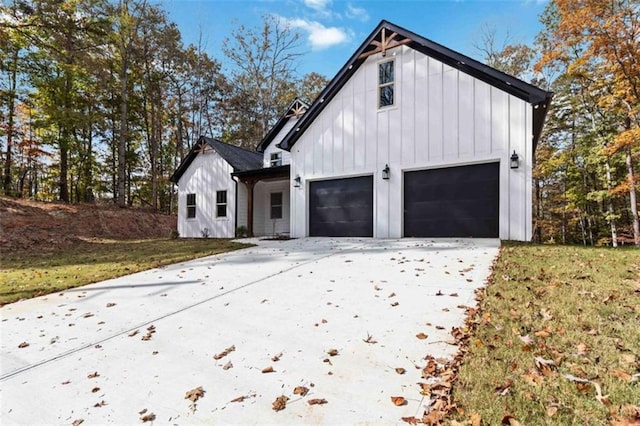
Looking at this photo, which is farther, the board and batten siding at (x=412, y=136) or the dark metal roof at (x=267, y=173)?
the dark metal roof at (x=267, y=173)

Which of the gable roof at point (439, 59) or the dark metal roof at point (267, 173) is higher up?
the gable roof at point (439, 59)

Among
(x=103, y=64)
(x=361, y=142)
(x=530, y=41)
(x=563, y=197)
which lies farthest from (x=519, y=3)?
(x=103, y=64)

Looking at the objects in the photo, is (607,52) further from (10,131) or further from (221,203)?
(10,131)

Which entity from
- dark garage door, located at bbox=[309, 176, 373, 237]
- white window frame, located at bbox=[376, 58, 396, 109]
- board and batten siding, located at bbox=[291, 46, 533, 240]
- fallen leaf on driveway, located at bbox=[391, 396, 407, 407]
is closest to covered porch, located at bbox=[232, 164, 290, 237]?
board and batten siding, located at bbox=[291, 46, 533, 240]

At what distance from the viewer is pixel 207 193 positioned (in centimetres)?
1567

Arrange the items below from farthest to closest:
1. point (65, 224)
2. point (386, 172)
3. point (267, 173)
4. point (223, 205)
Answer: point (223, 205) → point (65, 224) → point (267, 173) → point (386, 172)

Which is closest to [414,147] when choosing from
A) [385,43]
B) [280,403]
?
[385,43]

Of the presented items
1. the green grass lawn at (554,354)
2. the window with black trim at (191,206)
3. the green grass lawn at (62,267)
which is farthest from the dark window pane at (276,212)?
the green grass lawn at (554,354)

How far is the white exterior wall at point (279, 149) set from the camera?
16.2 m

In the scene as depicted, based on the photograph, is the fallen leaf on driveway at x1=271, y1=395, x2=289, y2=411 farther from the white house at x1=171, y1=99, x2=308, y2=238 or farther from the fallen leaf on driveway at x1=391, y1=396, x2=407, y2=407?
the white house at x1=171, y1=99, x2=308, y2=238

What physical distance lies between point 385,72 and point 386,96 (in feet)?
2.69

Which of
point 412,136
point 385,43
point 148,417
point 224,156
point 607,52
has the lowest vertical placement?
point 148,417

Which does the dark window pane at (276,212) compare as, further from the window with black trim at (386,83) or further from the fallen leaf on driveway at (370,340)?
the fallen leaf on driveway at (370,340)

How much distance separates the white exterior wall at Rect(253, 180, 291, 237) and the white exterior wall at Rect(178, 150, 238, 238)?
1259 millimetres
